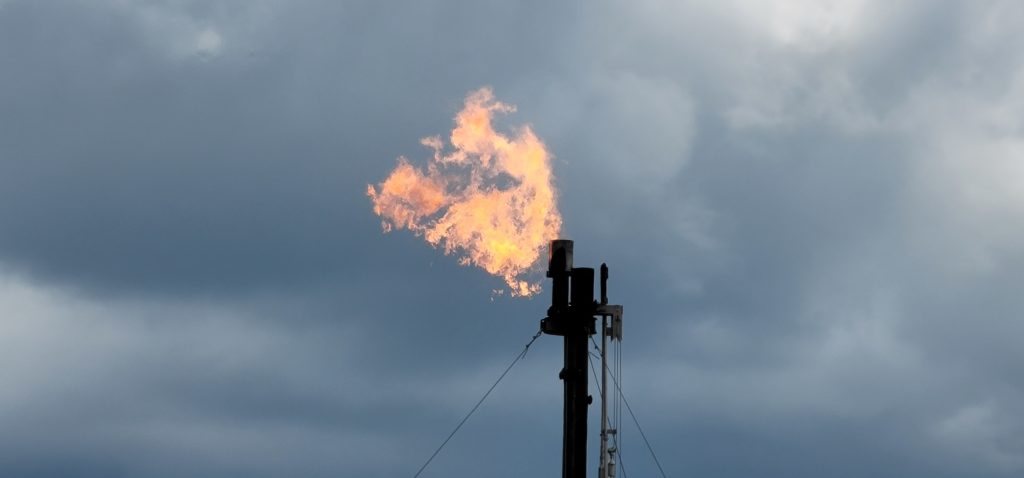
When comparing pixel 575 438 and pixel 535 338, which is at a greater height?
pixel 535 338

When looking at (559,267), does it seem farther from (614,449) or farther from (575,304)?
(614,449)

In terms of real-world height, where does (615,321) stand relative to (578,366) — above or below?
above

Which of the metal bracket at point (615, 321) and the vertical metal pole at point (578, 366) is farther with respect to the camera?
the metal bracket at point (615, 321)

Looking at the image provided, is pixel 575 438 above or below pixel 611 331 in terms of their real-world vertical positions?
below

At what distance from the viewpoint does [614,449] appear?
34.5 metres

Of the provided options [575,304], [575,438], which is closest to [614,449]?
[575,438]

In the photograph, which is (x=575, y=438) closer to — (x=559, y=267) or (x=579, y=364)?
(x=579, y=364)

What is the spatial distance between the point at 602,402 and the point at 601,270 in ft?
10.2

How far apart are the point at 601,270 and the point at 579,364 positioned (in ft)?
7.69

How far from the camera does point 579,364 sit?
3431 centimetres

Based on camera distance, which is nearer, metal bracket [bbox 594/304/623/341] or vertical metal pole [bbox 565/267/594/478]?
vertical metal pole [bbox 565/267/594/478]

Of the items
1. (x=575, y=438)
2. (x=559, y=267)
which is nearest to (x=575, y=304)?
(x=559, y=267)

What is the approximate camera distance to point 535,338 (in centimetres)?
3522

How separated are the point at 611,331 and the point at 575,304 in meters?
1.20
